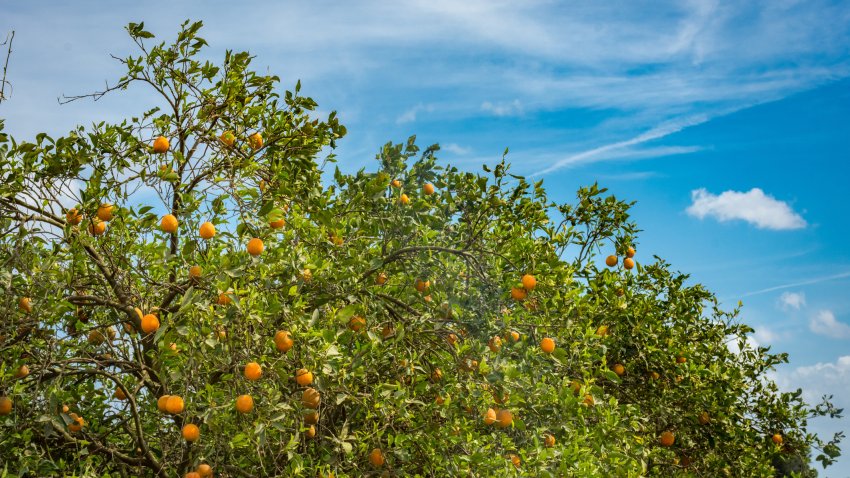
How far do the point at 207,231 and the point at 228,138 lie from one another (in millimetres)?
1248

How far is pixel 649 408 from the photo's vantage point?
26.7 feet

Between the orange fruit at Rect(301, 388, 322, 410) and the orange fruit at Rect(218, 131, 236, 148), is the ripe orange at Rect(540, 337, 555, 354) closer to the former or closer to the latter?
the orange fruit at Rect(301, 388, 322, 410)

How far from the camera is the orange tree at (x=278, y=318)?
456cm

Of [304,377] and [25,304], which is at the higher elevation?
[25,304]

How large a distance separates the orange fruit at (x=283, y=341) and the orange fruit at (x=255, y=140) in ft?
6.45

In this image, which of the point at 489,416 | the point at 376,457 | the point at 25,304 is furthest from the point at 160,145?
the point at 489,416

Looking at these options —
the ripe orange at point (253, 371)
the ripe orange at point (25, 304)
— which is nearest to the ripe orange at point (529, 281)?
the ripe orange at point (253, 371)

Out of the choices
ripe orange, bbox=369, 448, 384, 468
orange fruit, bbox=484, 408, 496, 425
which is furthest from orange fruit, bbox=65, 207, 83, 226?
orange fruit, bbox=484, 408, 496, 425

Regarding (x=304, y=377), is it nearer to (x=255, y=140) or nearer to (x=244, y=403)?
(x=244, y=403)

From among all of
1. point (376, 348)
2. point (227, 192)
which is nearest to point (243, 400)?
point (376, 348)

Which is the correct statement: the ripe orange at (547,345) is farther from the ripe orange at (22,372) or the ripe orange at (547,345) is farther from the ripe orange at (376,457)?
the ripe orange at (22,372)

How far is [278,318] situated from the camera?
4883mm

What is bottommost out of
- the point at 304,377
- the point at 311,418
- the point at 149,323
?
the point at 311,418

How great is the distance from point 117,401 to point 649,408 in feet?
17.6
